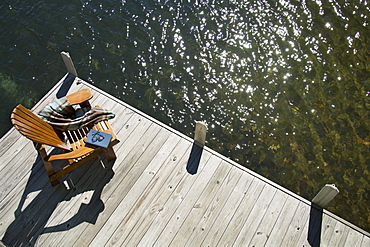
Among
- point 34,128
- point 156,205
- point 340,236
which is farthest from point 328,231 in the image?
point 34,128

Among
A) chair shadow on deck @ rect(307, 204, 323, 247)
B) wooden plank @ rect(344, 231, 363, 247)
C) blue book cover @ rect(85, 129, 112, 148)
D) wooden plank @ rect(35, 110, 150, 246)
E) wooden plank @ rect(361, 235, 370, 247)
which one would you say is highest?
blue book cover @ rect(85, 129, 112, 148)

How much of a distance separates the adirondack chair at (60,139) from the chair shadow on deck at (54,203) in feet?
0.72

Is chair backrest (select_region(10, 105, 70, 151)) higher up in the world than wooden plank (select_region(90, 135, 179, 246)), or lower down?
higher up

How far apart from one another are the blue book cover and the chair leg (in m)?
0.41

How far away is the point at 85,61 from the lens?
8.12 metres

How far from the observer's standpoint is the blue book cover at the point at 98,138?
4934 millimetres

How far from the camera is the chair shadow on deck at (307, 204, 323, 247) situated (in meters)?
5.00

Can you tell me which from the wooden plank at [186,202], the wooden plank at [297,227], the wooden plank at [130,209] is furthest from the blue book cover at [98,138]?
the wooden plank at [297,227]

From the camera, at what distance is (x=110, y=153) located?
18.1 ft

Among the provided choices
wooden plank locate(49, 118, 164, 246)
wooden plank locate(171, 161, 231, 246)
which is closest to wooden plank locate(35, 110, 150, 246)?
wooden plank locate(49, 118, 164, 246)

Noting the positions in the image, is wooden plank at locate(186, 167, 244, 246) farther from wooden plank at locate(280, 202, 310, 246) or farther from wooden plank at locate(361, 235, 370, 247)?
wooden plank at locate(361, 235, 370, 247)

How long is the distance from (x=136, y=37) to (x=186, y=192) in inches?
182

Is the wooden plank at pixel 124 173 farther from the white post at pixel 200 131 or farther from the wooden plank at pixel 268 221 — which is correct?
the wooden plank at pixel 268 221

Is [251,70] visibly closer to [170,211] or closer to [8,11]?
[170,211]
